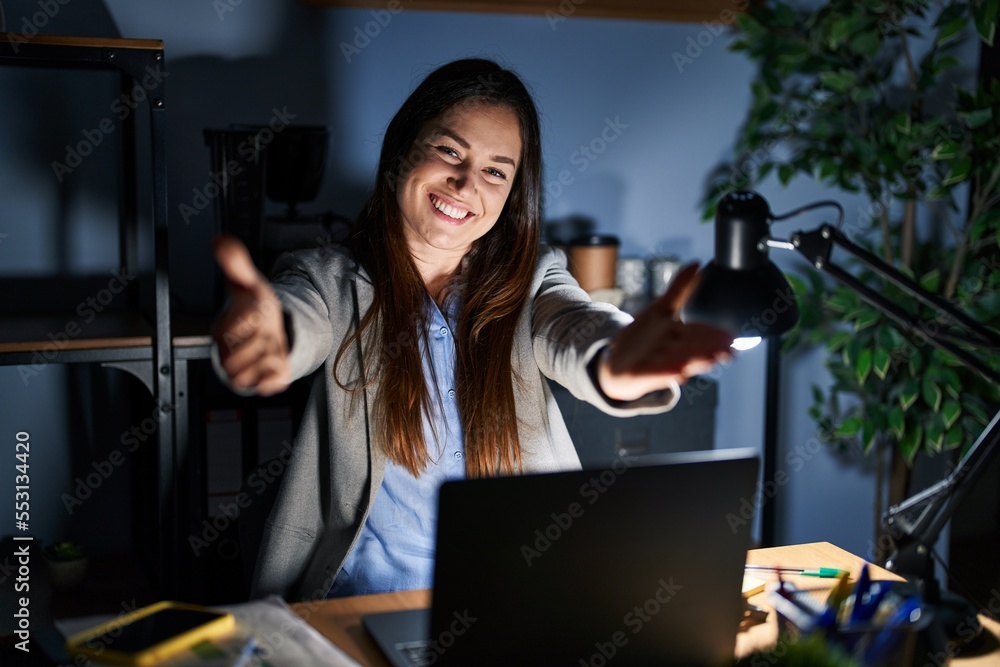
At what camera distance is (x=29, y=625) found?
6.74ft

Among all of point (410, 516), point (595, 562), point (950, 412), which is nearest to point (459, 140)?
point (410, 516)

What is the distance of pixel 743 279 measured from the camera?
1114 millimetres

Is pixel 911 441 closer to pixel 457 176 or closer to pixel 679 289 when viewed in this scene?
pixel 457 176

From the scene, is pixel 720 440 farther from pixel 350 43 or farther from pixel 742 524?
pixel 742 524

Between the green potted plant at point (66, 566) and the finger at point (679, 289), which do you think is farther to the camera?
the green potted plant at point (66, 566)

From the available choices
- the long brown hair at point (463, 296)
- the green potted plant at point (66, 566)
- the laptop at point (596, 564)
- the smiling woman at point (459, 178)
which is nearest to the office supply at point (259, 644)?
the laptop at point (596, 564)

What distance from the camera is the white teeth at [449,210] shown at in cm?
161

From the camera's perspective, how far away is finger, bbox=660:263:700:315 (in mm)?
1062

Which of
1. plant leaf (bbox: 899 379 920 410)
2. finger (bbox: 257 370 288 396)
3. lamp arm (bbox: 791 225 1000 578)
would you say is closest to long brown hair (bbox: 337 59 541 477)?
finger (bbox: 257 370 288 396)

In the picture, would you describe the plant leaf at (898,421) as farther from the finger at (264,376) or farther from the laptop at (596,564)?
the finger at (264,376)

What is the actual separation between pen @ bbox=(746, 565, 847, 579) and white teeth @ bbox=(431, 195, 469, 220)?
72 cm

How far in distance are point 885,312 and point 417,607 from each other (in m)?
0.67

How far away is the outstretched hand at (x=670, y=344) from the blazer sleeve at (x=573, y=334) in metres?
0.09

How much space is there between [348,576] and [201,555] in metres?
0.93
